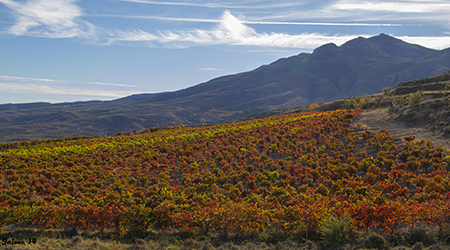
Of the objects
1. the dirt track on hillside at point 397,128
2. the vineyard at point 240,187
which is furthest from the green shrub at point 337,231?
the dirt track on hillside at point 397,128

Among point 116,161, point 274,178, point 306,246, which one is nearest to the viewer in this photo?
point 306,246

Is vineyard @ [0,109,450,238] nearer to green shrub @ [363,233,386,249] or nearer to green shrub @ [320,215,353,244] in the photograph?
green shrub @ [320,215,353,244]

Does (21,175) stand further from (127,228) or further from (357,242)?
(357,242)

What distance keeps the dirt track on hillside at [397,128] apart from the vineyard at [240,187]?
3.33 ft

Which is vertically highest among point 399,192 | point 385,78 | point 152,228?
point 385,78

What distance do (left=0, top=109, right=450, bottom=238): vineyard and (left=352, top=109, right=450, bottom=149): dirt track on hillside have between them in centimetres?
102

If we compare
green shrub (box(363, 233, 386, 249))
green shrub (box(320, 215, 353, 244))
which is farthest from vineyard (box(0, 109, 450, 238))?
green shrub (box(363, 233, 386, 249))

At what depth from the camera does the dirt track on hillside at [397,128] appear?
12219 millimetres

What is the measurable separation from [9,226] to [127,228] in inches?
143

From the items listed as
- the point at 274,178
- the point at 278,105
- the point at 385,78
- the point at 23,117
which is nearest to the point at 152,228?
the point at 274,178

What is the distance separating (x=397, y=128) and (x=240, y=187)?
11.3 m

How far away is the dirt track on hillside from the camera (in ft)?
40.1

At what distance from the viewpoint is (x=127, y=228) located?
6418mm

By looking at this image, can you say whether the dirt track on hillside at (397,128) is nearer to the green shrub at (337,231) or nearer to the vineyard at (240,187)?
the vineyard at (240,187)
